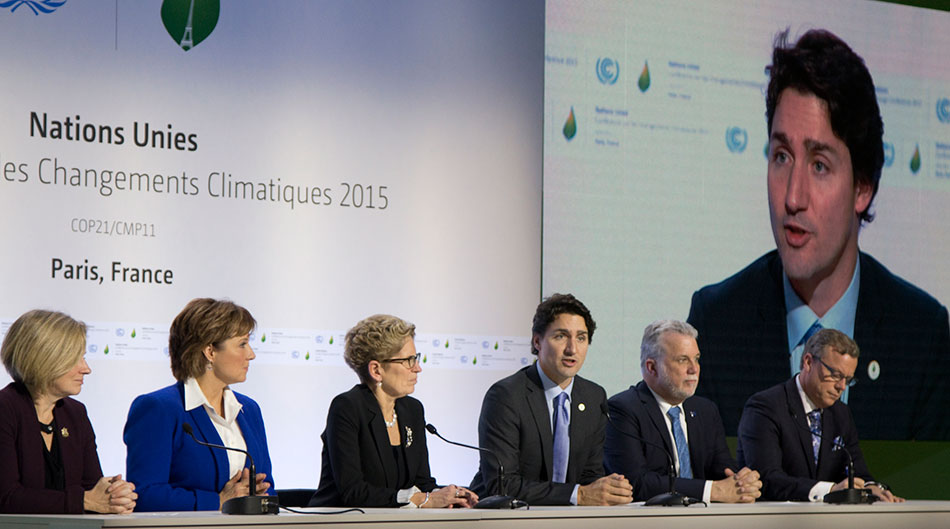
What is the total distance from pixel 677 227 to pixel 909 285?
4.92 ft

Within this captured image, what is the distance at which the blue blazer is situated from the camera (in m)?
3.56

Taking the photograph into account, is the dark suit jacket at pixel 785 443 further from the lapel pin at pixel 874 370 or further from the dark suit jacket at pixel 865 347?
the lapel pin at pixel 874 370

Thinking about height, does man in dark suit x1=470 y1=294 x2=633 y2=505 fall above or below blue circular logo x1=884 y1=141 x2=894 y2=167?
below

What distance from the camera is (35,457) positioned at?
Answer: 11.0 feet

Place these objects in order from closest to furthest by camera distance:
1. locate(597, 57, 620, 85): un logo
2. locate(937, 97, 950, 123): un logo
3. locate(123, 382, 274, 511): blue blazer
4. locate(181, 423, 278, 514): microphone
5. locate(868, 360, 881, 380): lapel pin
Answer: locate(181, 423, 278, 514): microphone → locate(123, 382, 274, 511): blue blazer → locate(597, 57, 620, 85): un logo → locate(868, 360, 881, 380): lapel pin → locate(937, 97, 950, 123): un logo

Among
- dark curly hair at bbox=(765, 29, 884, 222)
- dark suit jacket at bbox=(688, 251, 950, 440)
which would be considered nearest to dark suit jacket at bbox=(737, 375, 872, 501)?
dark suit jacket at bbox=(688, 251, 950, 440)

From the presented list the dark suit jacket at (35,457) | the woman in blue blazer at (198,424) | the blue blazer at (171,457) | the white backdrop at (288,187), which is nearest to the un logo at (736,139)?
the white backdrop at (288,187)

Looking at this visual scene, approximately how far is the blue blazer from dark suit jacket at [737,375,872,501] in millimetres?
2182

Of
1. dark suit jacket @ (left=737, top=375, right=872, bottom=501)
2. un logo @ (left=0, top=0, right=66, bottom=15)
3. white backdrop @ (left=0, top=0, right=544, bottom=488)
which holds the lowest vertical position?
dark suit jacket @ (left=737, top=375, right=872, bottom=501)

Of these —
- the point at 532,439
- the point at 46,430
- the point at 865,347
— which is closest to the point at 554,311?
the point at 532,439

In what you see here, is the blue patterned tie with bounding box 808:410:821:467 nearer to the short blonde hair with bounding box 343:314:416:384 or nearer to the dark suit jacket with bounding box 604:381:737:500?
the dark suit jacket with bounding box 604:381:737:500

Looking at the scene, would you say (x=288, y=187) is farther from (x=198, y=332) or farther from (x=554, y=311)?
(x=198, y=332)

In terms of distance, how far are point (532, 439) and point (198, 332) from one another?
4.11 ft

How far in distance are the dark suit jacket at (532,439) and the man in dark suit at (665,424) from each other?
15 cm
